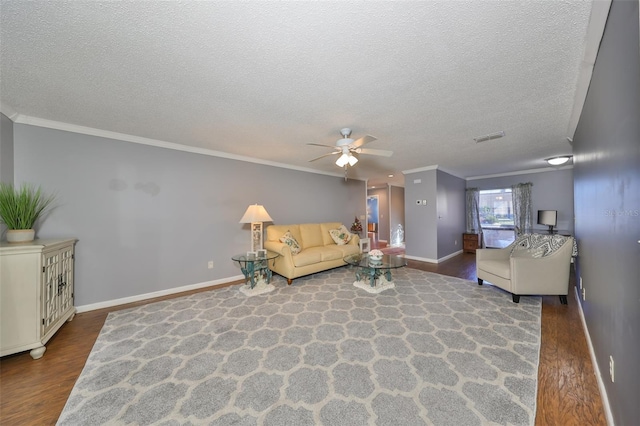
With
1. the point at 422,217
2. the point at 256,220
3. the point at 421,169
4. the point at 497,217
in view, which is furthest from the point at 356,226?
the point at 497,217

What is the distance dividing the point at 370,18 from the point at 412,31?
0.30 metres

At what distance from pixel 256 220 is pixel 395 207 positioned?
5896mm

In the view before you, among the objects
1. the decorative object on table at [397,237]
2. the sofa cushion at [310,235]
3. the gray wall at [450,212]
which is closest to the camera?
the sofa cushion at [310,235]

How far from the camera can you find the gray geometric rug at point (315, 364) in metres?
1.38

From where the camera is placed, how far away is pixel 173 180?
3.44m

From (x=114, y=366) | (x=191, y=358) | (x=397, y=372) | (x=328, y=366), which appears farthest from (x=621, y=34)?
(x=114, y=366)

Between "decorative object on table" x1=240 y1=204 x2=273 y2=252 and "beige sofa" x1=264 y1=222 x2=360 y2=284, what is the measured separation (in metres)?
0.22

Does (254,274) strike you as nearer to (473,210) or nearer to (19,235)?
(19,235)

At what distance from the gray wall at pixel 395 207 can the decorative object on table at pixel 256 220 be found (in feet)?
17.2

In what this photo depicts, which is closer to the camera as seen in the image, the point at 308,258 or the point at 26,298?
the point at 26,298

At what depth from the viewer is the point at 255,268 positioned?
359 centimetres

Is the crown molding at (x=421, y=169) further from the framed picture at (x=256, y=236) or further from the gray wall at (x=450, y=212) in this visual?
the framed picture at (x=256, y=236)

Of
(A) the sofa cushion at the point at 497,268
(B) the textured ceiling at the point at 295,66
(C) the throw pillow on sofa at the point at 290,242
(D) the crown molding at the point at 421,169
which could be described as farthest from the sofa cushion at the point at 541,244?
(C) the throw pillow on sofa at the point at 290,242

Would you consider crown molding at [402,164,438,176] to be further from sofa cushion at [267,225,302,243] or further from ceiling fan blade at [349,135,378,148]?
sofa cushion at [267,225,302,243]
